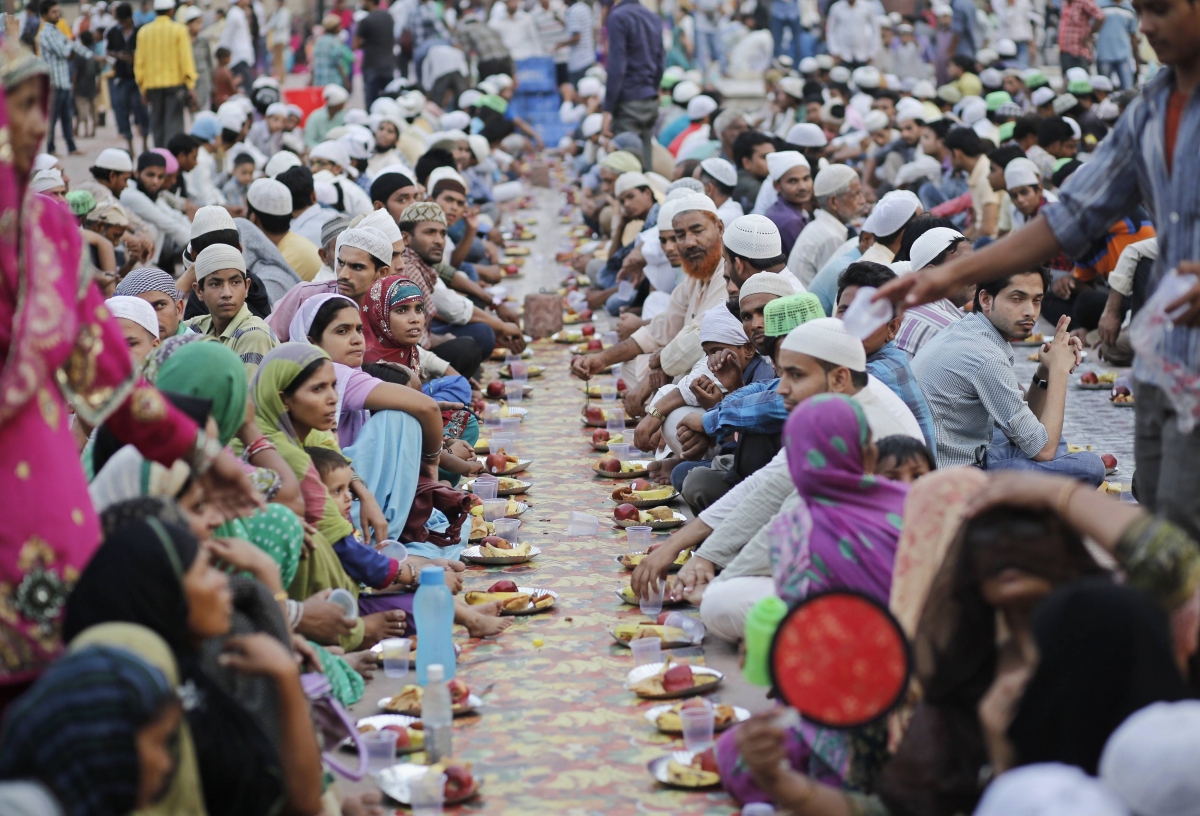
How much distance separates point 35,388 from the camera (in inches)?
105

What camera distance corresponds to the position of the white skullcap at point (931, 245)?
6.03 m

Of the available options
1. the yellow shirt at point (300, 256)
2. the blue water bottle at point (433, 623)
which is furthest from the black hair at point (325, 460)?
the yellow shirt at point (300, 256)

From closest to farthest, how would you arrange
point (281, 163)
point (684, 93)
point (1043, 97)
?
point (281, 163), point (1043, 97), point (684, 93)

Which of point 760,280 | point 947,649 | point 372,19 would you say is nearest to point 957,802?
point 947,649

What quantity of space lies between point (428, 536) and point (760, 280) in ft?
5.56

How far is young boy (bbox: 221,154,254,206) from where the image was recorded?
11727 mm

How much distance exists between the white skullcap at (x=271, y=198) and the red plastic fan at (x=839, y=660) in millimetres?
5491

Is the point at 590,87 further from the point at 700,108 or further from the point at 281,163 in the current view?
the point at 281,163

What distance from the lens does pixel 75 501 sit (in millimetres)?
2738

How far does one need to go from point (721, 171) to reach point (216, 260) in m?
4.48

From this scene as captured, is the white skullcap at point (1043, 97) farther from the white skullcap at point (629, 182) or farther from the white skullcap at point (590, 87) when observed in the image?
the white skullcap at point (590, 87)

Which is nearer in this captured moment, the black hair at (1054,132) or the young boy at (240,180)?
the black hair at (1054,132)

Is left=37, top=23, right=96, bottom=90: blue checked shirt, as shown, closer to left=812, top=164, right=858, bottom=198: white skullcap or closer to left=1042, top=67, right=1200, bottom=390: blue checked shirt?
left=812, top=164, right=858, bottom=198: white skullcap

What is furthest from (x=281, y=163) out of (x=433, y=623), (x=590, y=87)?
(x=590, y=87)
